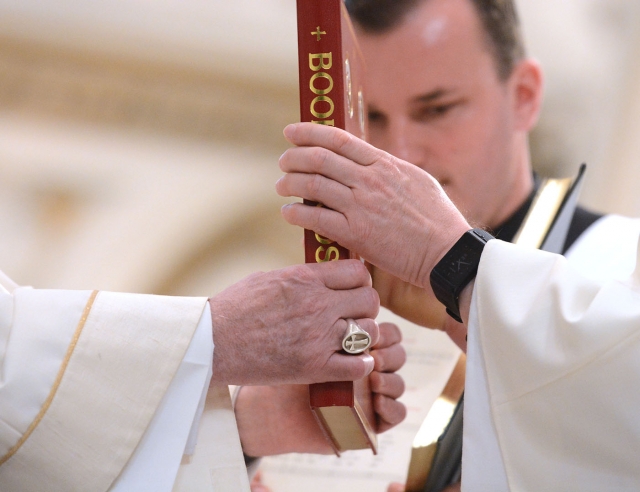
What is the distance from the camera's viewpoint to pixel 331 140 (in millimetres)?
1234

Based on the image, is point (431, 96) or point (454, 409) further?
point (431, 96)

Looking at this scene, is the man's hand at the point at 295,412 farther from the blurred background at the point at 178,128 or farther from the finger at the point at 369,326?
the blurred background at the point at 178,128

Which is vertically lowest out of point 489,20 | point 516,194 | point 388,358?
point 388,358

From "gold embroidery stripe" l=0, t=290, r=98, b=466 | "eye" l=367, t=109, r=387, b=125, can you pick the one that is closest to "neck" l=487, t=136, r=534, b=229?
"eye" l=367, t=109, r=387, b=125

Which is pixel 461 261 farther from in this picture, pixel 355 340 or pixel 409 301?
pixel 409 301

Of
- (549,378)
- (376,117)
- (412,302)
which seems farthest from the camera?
(376,117)

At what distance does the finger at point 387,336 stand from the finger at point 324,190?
0.52 m

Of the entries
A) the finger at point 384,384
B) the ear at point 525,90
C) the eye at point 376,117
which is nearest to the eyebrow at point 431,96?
the eye at point 376,117

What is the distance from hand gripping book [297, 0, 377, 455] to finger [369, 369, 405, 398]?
0.13 metres

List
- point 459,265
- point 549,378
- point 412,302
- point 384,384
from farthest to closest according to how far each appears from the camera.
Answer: point 412,302, point 384,384, point 459,265, point 549,378

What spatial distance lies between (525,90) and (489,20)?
31 centimetres

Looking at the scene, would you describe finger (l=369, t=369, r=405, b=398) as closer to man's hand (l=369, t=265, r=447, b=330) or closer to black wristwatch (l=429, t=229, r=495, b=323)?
man's hand (l=369, t=265, r=447, b=330)

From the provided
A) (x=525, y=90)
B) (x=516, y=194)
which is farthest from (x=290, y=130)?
(x=525, y=90)

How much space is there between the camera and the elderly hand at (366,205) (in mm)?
1232
